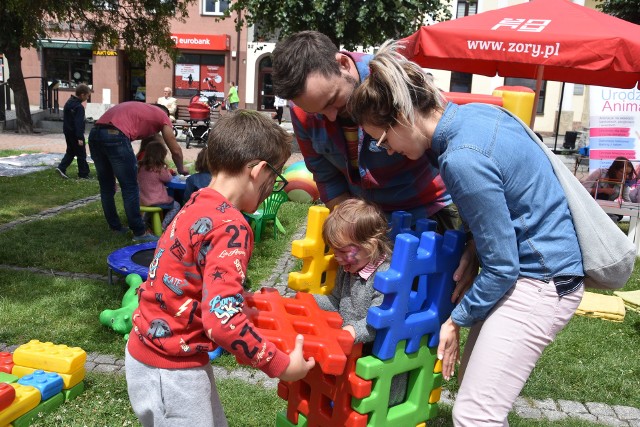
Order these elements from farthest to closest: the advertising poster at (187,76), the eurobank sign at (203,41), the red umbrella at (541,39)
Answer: the advertising poster at (187,76) < the eurobank sign at (203,41) < the red umbrella at (541,39)

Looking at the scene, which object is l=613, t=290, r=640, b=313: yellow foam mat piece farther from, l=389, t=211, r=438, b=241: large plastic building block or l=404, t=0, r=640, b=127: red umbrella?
l=389, t=211, r=438, b=241: large plastic building block

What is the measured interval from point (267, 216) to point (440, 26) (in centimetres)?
287

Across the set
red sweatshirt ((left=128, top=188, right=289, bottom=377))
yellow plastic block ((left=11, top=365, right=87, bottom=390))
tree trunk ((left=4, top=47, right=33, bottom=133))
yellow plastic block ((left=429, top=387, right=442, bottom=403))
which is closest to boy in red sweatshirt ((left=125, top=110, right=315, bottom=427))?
red sweatshirt ((left=128, top=188, right=289, bottom=377))

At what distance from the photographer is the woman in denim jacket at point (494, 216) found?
189 centimetres

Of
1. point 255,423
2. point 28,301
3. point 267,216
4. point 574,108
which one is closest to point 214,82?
point 574,108

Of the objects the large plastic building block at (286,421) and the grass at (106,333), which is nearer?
the large plastic building block at (286,421)

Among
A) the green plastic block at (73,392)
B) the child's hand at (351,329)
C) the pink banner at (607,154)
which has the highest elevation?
the child's hand at (351,329)

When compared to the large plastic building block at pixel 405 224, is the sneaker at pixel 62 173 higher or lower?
lower

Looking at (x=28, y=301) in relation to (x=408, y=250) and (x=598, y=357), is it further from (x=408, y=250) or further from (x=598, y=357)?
(x=598, y=357)

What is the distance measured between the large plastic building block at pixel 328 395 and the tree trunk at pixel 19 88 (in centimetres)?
1708

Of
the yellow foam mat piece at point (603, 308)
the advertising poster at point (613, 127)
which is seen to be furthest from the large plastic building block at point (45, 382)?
the advertising poster at point (613, 127)

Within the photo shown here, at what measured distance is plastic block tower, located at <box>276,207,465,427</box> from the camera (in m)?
2.30

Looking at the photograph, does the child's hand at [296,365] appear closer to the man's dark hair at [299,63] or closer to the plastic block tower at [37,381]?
the man's dark hair at [299,63]

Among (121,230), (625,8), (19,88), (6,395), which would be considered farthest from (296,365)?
(625,8)
